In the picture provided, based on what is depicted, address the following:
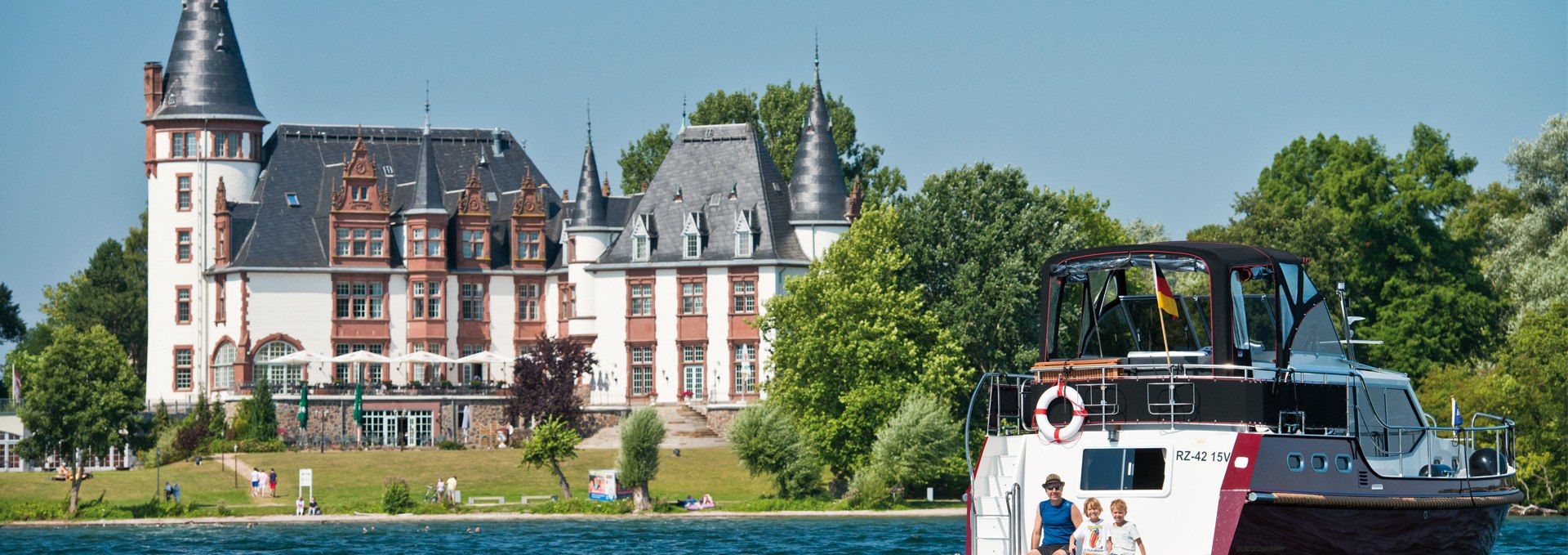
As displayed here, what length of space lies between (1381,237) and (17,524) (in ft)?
154

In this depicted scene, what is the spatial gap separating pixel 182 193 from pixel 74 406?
24624mm

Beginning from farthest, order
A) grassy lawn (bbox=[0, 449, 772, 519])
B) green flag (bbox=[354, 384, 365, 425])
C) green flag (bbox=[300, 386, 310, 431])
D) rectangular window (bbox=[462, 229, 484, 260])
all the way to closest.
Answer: rectangular window (bbox=[462, 229, 484, 260]) < green flag (bbox=[354, 384, 365, 425]) < green flag (bbox=[300, 386, 310, 431]) < grassy lawn (bbox=[0, 449, 772, 519])

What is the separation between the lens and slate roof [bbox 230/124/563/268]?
87.2 metres

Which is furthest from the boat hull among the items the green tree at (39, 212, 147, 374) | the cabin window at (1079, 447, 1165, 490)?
the green tree at (39, 212, 147, 374)

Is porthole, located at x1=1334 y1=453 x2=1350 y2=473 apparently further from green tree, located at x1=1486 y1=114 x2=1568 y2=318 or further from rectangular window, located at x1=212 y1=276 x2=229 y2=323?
rectangular window, located at x1=212 y1=276 x2=229 y2=323

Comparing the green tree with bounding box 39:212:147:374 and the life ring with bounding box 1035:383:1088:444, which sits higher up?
the green tree with bounding box 39:212:147:374

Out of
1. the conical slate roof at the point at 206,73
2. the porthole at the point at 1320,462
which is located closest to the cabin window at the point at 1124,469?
the porthole at the point at 1320,462

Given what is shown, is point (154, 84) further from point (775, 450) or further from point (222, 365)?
point (775, 450)

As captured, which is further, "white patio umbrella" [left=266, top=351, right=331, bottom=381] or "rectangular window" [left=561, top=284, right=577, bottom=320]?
"rectangular window" [left=561, top=284, right=577, bottom=320]

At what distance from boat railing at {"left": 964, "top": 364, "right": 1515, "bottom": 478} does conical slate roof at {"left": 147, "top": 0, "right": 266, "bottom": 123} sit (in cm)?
6153

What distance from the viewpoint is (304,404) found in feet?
266

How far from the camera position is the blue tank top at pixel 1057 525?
86.9ft

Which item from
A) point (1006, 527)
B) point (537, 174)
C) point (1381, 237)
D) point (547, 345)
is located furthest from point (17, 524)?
point (1381, 237)

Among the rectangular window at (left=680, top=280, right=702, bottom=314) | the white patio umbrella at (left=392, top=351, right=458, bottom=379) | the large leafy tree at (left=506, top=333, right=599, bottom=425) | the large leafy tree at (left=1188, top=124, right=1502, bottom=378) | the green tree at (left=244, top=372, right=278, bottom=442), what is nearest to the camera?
the large leafy tree at (left=1188, top=124, right=1502, bottom=378)
